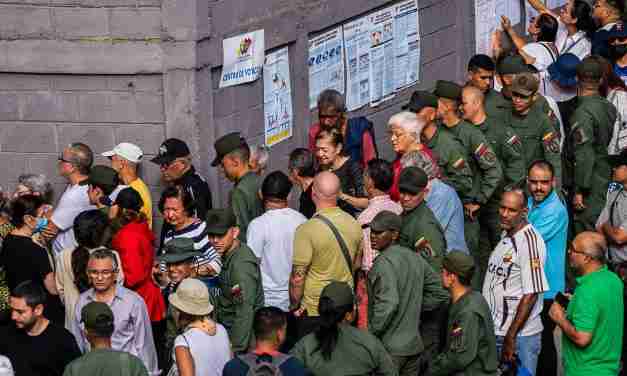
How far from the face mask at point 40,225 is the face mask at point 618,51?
6.03 meters

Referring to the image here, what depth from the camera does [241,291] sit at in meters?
10.4

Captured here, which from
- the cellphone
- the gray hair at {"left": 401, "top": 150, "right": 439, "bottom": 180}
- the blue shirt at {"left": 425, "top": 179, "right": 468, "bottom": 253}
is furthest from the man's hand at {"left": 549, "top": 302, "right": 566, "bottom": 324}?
the gray hair at {"left": 401, "top": 150, "right": 439, "bottom": 180}

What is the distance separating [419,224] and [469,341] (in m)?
1.25

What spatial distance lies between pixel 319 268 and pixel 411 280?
864mm

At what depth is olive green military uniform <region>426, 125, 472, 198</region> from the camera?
40.9 ft

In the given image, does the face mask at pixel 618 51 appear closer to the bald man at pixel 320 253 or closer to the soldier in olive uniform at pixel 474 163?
the soldier in olive uniform at pixel 474 163

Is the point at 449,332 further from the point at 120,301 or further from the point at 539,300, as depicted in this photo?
the point at 120,301

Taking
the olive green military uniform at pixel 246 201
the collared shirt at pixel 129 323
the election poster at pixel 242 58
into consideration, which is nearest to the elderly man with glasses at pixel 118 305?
the collared shirt at pixel 129 323

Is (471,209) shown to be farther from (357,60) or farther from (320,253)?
(357,60)

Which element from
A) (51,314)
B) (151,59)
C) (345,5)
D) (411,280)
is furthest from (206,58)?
(411,280)

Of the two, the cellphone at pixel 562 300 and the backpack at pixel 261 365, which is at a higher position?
the backpack at pixel 261 365

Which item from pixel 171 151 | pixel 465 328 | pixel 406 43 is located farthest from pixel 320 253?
pixel 406 43

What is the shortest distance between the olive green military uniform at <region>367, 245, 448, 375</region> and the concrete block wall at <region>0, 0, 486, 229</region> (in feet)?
12.3

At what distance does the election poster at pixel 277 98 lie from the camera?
14.2 meters
